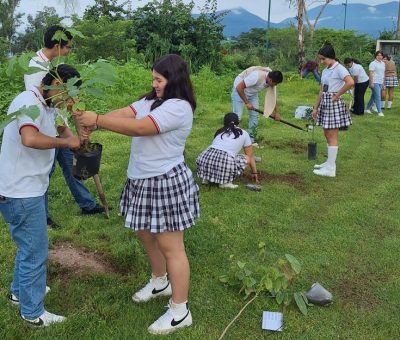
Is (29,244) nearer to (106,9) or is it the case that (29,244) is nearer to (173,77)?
(173,77)

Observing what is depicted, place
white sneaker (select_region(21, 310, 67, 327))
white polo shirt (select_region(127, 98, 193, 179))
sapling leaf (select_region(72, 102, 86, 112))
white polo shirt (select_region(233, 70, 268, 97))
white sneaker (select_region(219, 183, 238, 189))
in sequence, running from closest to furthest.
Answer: sapling leaf (select_region(72, 102, 86, 112)) → white polo shirt (select_region(127, 98, 193, 179)) → white sneaker (select_region(21, 310, 67, 327)) → white sneaker (select_region(219, 183, 238, 189)) → white polo shirt (select_region(233, 70, 268, 97))

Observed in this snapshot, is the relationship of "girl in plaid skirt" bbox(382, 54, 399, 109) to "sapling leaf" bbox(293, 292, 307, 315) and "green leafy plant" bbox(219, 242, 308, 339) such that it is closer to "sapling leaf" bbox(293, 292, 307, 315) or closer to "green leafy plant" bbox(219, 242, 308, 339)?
"green leafy plant" bbox(219, 242, 308, 339)

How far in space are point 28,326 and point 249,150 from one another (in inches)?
135

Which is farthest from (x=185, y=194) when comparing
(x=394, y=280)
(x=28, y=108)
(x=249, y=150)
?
(x=249, y=150)

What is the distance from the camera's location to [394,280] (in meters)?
3.52

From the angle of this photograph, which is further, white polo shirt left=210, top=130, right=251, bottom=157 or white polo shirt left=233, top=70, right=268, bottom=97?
white polo shirt left=233, top=70, right=268, bottom=97

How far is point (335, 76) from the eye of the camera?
19.8 ft

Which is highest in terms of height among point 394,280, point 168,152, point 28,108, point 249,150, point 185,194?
point 28,108

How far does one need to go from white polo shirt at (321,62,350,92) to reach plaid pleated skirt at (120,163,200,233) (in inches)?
155

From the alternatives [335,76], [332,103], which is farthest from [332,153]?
[335,76]

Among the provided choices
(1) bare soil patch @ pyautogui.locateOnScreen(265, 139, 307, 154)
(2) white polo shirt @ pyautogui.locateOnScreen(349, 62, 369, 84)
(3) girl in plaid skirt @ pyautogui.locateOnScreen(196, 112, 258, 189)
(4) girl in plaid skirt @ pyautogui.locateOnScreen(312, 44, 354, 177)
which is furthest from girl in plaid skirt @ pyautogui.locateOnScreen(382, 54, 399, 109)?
(3) girl in plaid skirt @ pyautogui.locateOnScreen(196, 112, 258, 189)

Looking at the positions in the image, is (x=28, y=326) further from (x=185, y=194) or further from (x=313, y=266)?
(x=313, y=266)

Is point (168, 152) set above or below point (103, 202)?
above

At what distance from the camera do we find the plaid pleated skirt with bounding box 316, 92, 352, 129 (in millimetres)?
6109
